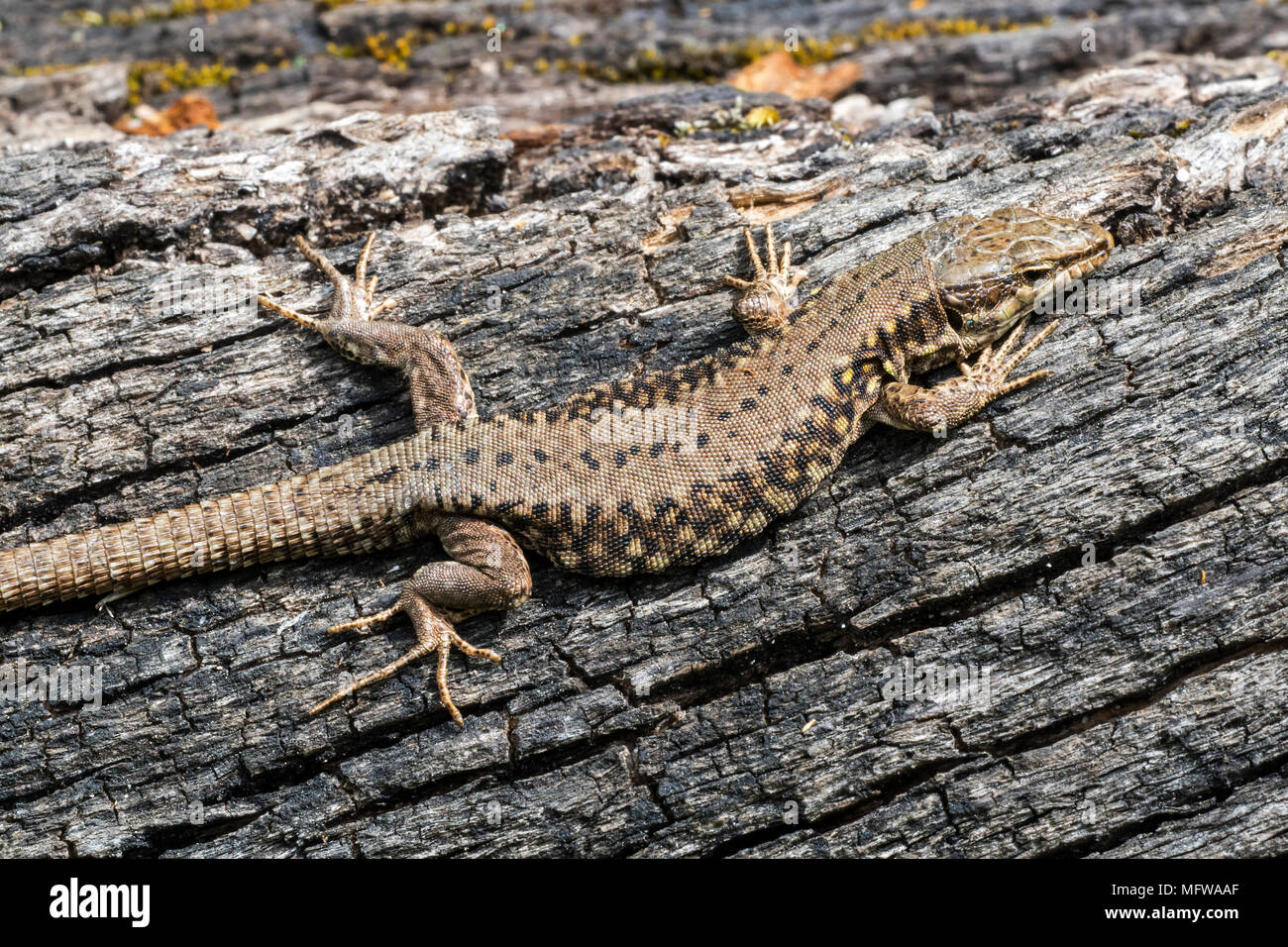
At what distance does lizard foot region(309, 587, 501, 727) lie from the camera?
5887 mm

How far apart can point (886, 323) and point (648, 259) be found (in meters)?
1.75

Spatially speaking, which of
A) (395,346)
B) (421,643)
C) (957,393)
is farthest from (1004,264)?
(421,643)

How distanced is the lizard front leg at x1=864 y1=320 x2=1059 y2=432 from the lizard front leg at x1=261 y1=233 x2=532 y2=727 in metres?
2.52

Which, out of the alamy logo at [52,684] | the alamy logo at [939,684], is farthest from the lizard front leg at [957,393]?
the alamy logo at [52,684]

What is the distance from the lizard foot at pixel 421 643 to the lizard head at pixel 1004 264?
3715 mm

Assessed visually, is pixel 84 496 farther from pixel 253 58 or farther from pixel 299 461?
pixel 253 58

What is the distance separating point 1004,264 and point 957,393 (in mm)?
934

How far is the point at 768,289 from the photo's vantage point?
6621 mm

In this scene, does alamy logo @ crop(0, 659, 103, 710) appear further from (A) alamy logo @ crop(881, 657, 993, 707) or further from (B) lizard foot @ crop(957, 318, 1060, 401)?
(B) lizard foot @ crop(957, 318, 1060, 401)

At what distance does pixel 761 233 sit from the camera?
7074 mm

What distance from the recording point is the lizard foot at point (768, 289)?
6.57m

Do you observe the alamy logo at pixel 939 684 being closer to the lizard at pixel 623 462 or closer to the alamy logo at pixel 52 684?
the lizard at pixel 623 462
